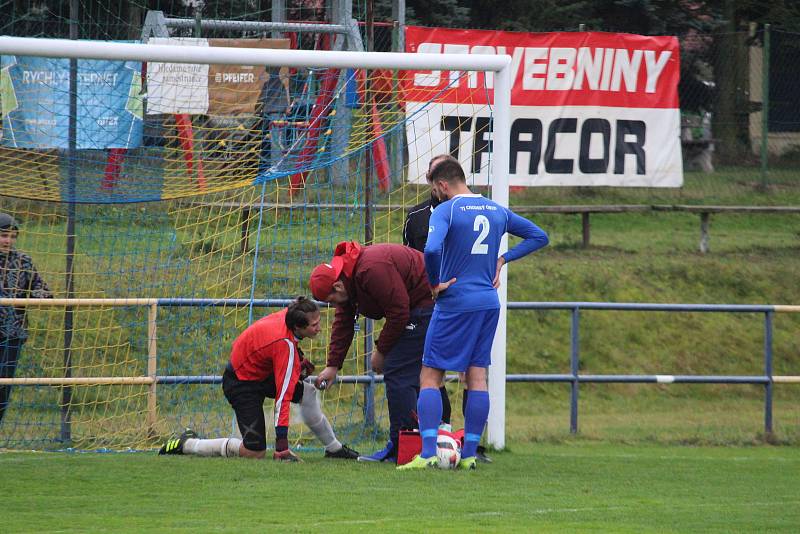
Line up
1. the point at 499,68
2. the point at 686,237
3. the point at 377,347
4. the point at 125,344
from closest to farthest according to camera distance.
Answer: the point at 377,347 < the point at 499,68 < the point at 125,344 < the point at 686,237

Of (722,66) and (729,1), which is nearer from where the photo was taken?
(722,66)

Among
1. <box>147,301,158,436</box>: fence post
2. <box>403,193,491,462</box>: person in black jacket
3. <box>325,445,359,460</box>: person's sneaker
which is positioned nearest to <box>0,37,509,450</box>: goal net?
<box>147,301,158,436</box>: fence post

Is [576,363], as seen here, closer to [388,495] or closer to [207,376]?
[207,376]

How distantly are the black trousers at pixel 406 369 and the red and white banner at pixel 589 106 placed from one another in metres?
5.83

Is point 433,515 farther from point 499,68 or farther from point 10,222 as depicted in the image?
point 10,222

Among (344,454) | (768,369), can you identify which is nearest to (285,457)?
Result: (344,454)

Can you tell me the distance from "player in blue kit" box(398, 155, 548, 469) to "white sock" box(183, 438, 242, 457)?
124 centimetres

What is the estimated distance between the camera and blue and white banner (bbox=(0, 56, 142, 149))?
31.1 feet

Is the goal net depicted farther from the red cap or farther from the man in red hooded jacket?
the red cap

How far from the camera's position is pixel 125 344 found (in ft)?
32.3

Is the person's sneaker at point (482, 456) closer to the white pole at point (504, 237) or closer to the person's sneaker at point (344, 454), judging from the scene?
the white pole at point (504, 237)

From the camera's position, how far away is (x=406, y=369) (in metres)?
7.89

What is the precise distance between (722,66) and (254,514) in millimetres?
11455

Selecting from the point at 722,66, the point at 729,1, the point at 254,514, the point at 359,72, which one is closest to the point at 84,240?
the point at 359,72
